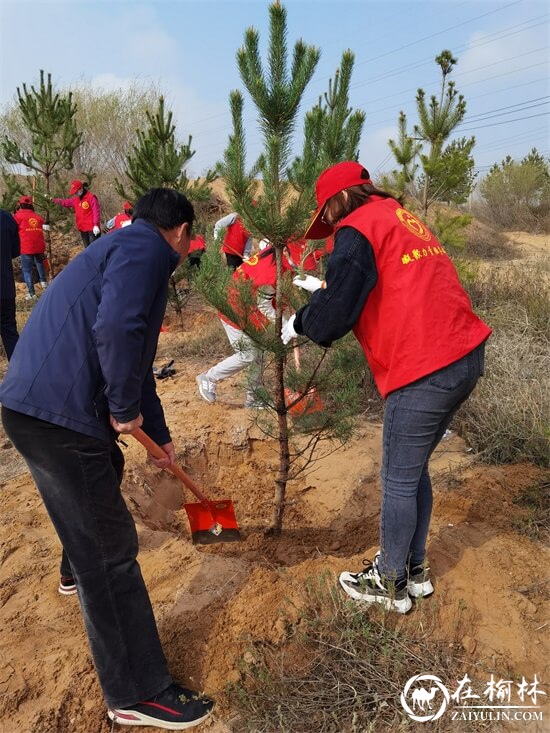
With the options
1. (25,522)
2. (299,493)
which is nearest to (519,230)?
(299,493)

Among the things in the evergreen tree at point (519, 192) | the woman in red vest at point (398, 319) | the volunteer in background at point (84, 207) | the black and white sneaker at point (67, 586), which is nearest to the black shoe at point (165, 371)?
the black and white sneaker at point (67, 586)

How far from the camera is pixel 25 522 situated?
3260 mm

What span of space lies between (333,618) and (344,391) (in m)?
1.21

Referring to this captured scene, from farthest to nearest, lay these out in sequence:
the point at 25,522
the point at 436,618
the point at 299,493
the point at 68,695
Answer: the point at 299,493
the point at 25,522
the point at 436,618
the point at 68,695

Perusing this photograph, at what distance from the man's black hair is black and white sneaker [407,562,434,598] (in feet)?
6.02

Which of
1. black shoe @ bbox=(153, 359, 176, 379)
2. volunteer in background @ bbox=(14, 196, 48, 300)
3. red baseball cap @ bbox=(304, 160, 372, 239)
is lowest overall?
black shoe @ bbox=(153, 359, 176, 379)

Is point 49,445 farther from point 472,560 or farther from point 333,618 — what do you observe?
point 472,560

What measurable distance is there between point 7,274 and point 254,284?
10.6ft

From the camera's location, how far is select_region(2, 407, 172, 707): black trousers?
177cm

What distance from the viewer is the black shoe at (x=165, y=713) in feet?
6.23

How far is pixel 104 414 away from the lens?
1848 millimetres

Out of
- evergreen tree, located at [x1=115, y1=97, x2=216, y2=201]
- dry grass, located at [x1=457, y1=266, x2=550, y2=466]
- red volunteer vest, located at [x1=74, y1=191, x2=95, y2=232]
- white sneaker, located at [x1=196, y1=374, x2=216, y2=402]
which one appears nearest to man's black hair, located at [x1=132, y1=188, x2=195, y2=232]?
dry grass, located at [x1=457, y1=266, x2=550, y2=466]

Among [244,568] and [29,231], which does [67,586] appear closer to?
[244,568]

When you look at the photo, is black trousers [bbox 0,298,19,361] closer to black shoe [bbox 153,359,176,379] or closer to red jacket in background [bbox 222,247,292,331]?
black shoe [bbox 153,359,176,379]
